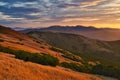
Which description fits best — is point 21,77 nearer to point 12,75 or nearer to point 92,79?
point 12,75

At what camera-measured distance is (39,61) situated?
47.1 meters

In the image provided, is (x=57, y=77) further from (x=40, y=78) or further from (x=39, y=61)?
(x=39, y=61)

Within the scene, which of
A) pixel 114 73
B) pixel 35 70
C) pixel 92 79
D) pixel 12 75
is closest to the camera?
pixel 12 75

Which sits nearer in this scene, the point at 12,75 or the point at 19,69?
the point at 12,75

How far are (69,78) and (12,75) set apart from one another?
1054 centimetres

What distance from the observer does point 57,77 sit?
129ft

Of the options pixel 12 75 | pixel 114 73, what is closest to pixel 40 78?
pixel 12 75

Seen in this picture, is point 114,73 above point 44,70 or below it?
below

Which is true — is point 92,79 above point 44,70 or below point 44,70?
below

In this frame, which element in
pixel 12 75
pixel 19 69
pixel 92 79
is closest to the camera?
pixel 12 75

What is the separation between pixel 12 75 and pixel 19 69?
2.59 metres

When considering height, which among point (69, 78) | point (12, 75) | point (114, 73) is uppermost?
point (12, 75)

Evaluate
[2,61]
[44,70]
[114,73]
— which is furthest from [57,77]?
[114,73]

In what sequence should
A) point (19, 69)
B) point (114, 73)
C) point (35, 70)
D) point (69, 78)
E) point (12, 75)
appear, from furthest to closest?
point (114, 73) < point (69, 78) < point (35, 70) < point (19, 69) < point (12, 75)
